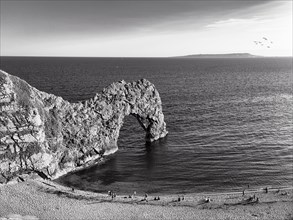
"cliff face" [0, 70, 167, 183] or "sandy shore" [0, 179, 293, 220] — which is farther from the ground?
"cliff face" [0, 70, 167, 183]

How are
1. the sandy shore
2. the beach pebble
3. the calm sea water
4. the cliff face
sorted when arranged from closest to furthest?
the beach pebble < the sandy shore < the cliff face < the calm sea water

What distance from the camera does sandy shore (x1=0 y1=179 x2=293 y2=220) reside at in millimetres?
38469

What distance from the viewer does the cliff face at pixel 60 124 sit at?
45.0 meters

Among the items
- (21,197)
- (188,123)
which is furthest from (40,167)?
(188,123)

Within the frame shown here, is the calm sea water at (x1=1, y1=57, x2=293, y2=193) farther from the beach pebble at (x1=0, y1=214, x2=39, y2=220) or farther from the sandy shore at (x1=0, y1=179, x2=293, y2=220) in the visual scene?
the beach pebble at (x1=0, y1=214, x2=39, y2=220)

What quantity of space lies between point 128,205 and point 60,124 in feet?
67.2

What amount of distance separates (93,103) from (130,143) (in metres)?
13.8

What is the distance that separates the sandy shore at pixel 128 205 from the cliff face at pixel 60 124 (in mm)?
4773

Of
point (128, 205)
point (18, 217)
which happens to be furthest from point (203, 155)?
point (18, 217)

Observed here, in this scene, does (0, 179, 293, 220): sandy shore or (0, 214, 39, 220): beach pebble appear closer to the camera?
(0, 214, 39, 220): beach pebble

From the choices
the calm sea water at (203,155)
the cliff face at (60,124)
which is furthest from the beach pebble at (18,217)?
the calm sea water at (203,155)

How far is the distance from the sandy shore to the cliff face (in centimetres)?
A: 477

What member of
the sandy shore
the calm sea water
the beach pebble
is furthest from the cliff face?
the beach pebble

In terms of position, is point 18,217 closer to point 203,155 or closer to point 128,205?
point 128,205
